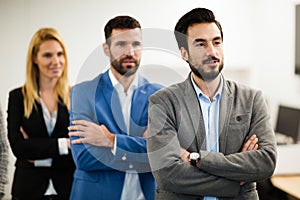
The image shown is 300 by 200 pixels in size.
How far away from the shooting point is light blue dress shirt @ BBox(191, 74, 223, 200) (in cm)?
188

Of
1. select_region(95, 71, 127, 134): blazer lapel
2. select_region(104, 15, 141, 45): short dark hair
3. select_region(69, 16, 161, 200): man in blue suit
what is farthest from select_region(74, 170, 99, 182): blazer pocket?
select_region(104, 15, 141, 45): short dark hair

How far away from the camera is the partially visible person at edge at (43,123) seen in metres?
2.29

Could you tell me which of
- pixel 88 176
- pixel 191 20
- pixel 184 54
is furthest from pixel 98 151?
pixel 191 20

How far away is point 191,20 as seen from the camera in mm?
Answer: 1899

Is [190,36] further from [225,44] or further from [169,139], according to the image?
[225,44]

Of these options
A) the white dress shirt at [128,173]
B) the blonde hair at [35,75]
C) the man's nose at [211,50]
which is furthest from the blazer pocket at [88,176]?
the man's nose at [211,50]

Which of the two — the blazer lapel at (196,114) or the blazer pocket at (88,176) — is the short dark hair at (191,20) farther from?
the blazer pocket at (88,176)

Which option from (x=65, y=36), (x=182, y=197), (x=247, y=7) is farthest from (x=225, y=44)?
(x=182, y=197)

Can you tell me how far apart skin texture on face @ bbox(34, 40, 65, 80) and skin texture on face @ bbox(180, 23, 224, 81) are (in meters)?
0.71

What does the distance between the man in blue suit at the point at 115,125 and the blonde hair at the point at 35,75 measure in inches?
7.2

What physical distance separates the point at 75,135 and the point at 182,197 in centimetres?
56

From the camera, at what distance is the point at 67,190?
237cm

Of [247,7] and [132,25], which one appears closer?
[132,25]

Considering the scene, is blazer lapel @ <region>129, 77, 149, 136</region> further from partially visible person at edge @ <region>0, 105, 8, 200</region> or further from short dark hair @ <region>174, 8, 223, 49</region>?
partially visible person at edge @ <region>0, 105, 8, 200</region>
